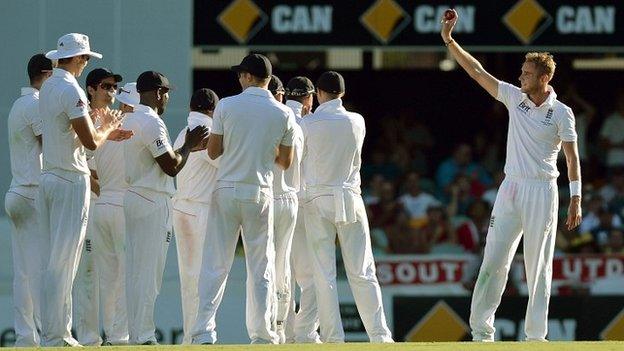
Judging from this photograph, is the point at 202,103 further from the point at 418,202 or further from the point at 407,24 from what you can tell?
the point at 418,202

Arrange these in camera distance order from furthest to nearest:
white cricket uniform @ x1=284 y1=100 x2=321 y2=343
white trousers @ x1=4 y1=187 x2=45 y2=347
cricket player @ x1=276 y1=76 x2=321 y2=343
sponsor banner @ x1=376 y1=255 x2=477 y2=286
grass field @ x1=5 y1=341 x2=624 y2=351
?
sponsor banner @ x1=376 y1=255 x2=477 y2=286 < white cricket uniform @ x1=284 y1=100 x2=321 y2=343 < cricket player @ x1=276 y1=76 x2=321 y2=343 < white trousers @ x1=4 y1=187 x2=45 y2=347 < grass field @ x1=5 y1=341 x2=624 y2=351

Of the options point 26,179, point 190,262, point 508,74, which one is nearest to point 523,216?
point 190,262

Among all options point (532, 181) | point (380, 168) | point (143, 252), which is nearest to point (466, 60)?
point (532, 181)

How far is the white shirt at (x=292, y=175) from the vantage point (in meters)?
12.8

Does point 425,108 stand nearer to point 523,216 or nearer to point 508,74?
point 508,74

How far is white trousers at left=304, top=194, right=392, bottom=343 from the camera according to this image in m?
13.6

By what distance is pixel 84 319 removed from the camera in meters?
13.4

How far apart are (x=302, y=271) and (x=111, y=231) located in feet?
5.19

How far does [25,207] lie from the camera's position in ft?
42.7

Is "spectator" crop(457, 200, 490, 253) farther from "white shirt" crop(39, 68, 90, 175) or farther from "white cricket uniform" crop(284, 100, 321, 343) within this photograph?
"white shirt" crop(39, 68, 90, 175)

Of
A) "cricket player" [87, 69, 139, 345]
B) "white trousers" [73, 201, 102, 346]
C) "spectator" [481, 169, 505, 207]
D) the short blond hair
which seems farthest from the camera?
"spectator" [481, 169, 505, 207]

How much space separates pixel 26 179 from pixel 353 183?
7.63 ft

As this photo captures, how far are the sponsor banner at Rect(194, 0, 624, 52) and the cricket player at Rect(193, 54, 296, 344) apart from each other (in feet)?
19.1

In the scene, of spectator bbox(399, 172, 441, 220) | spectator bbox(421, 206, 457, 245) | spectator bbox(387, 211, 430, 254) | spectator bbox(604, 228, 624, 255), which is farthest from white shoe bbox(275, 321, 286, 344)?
spectator bbox(604, 228, 624, 255)
